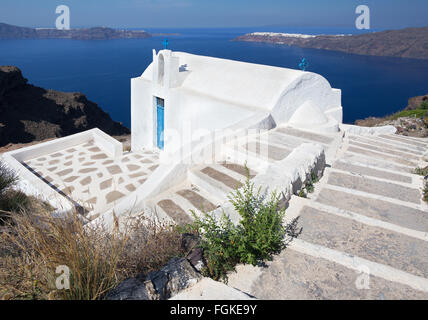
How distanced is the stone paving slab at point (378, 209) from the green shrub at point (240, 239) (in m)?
1.42

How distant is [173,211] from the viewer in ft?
17.0

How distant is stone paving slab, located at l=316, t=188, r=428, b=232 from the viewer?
3.68 m

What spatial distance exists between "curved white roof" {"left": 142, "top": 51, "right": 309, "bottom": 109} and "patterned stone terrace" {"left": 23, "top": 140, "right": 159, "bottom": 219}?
2.85 m

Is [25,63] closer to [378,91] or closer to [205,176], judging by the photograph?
[378,91]

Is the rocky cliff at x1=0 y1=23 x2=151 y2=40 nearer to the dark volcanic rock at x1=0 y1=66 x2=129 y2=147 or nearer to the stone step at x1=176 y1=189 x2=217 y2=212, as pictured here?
the dark volcanic rock at x1=0 y1=66 x2=129 y2=147

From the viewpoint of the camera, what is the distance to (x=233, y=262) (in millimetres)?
2709

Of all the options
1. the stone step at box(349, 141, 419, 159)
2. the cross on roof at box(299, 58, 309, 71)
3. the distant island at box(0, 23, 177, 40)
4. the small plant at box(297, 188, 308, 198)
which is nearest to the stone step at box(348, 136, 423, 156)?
the stone step at box(349, 141, 419, 159)

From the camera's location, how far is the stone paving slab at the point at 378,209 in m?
3.68

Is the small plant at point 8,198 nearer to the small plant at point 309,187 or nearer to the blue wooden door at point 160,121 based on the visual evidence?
the small plant at point 309,187

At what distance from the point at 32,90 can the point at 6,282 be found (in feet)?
121

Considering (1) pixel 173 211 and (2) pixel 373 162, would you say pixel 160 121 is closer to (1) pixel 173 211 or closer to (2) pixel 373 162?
(1) pixel 173 211

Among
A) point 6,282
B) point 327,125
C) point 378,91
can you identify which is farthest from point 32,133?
point 378,91

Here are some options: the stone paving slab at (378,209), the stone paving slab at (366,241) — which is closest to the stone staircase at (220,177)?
the stone paving slab at (378,209)

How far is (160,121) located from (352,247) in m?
9.54
